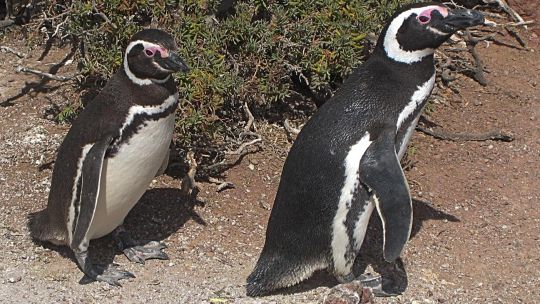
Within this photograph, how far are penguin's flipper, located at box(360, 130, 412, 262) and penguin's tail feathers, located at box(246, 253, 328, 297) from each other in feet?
1.42

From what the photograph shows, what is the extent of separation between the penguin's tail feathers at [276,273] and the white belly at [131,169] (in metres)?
0.66

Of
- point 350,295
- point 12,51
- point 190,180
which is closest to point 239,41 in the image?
point 190,180

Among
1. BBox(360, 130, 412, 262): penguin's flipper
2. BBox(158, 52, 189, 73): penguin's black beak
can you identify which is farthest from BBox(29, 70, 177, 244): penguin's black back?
BBox(360, 130, 412, 262): penguin's flipper

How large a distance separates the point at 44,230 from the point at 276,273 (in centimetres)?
113

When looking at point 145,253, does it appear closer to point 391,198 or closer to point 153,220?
point 153,220

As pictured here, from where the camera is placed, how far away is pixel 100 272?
4.01 m

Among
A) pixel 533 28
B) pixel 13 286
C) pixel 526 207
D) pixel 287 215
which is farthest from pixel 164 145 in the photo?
pixel 533 28

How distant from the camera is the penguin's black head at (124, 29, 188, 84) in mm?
3756

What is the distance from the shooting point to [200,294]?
385 centimetres

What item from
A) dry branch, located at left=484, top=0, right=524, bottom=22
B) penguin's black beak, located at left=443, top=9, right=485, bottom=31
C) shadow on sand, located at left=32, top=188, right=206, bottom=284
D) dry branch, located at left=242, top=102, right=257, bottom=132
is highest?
penguin's black beak, located at left=443, top=9, right=485, bottom=31

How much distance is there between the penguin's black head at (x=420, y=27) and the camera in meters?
3.80

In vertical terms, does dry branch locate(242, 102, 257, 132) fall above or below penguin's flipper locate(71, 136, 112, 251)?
below

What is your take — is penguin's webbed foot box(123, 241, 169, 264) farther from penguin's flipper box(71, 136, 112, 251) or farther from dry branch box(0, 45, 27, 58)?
dry branch box(0, 45, 27, 58)

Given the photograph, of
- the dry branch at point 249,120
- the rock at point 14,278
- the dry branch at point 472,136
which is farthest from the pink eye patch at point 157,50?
the dry branch at point 472,136
